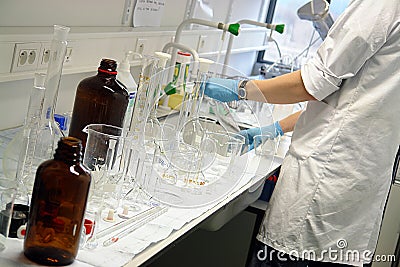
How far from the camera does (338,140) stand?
1.87m

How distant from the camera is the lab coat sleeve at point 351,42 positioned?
1.74 meters

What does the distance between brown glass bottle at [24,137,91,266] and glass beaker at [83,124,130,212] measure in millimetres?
232

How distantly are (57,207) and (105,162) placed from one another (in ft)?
1.04

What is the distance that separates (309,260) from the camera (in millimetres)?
1941

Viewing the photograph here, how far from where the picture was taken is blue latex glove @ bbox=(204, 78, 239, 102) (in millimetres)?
1795

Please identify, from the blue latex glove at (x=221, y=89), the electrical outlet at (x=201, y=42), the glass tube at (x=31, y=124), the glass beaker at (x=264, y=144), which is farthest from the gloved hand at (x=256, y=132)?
the electrical outlet at (x=201, y=42)

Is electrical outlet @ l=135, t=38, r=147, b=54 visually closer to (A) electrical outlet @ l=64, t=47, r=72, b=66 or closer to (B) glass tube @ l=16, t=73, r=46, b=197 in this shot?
(A) electrical outlet @ l=64, t=47, r=72, b=66

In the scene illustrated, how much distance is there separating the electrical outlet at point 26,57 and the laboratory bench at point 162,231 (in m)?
0.19

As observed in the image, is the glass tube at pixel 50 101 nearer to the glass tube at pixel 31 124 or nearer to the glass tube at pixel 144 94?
the glass tube at pixel 31 124

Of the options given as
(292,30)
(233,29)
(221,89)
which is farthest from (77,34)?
(292,30)

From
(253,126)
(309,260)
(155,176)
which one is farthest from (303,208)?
(155,176)

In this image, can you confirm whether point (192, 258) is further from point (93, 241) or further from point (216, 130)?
point (93, 241)

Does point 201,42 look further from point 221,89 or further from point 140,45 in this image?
point 221,89

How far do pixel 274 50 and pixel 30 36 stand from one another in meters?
2.88
